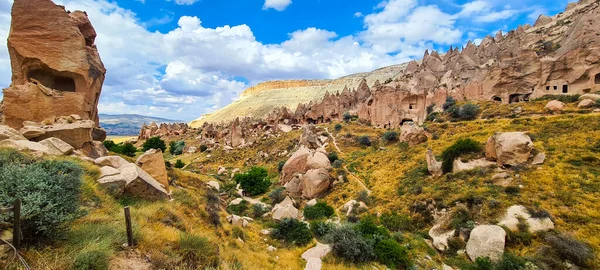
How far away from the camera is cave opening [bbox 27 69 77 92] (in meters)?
13.1

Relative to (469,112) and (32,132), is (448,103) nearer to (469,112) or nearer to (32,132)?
(469,112)

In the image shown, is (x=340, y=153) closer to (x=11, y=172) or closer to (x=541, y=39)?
(x=11, y=172)

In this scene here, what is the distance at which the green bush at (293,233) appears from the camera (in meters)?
12.9

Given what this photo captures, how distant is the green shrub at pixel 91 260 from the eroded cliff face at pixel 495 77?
141 feet

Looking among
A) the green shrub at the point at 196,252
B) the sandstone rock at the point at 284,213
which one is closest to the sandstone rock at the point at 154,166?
the green shrub at the point at 196,252

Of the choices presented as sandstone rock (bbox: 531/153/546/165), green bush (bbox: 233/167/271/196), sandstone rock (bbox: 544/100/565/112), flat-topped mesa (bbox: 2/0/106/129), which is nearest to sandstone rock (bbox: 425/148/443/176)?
sandstone rock (bbox: 531/153/546/165)

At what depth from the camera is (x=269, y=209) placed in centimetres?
2023

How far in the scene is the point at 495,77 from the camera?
37062 mm

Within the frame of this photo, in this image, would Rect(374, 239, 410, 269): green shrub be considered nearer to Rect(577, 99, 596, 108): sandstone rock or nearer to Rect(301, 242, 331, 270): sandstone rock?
Rect(301, 242, 331, 270): sandstone rock

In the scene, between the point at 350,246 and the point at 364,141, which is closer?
the point at 350,246

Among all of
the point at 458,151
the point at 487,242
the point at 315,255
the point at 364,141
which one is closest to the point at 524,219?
the point at 487,242

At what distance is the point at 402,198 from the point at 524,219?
722 cm

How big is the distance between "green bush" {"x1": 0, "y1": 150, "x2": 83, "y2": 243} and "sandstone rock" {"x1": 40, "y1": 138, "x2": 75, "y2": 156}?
582 cm

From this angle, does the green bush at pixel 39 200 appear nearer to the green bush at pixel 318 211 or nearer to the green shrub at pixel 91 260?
the green shrub at pixel 91 260
